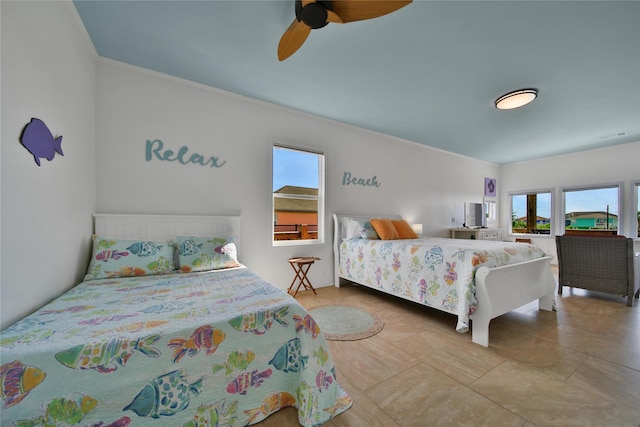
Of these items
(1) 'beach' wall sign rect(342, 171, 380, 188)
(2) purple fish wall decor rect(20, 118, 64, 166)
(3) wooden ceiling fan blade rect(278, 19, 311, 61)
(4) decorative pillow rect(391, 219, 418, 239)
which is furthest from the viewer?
(1) 'beach' wall sign rect(342, 171, 380, 188)

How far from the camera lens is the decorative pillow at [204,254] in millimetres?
2178

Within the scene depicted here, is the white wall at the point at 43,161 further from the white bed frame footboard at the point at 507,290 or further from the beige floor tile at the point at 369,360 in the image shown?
the white bed frame footboard at the point at 507,290

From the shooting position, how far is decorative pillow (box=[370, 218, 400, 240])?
11.1 ft

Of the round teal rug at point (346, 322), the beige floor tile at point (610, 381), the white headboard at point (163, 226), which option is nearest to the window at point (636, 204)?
the beige floor tile at point (610, 381)

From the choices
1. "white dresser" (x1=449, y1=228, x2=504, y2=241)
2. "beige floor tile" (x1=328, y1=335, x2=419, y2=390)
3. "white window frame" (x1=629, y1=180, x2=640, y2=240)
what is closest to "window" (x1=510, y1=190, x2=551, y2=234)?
"white window frame" (x1=629, y1=180, x2=640, y2=240)

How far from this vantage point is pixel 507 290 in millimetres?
2223

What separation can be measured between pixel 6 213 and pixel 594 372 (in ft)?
11.8

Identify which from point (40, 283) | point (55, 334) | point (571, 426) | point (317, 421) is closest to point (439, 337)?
point (571, 426)

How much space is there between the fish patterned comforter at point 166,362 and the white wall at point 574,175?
22.3 feet

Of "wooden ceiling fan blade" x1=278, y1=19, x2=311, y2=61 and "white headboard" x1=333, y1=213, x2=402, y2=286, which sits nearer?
"wooden ceiling fan blade" x1=278, y1=19, x2=311, y2=61

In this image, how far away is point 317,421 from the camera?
3.99 feet

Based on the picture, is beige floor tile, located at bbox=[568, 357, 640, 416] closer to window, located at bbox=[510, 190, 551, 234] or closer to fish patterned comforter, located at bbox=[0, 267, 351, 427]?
fish patterned comforter, located at bbox=[0, 267, 351, 427]

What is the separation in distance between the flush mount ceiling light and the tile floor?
7.95ft

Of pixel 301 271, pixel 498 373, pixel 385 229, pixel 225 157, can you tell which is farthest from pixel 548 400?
pixel 225 157
